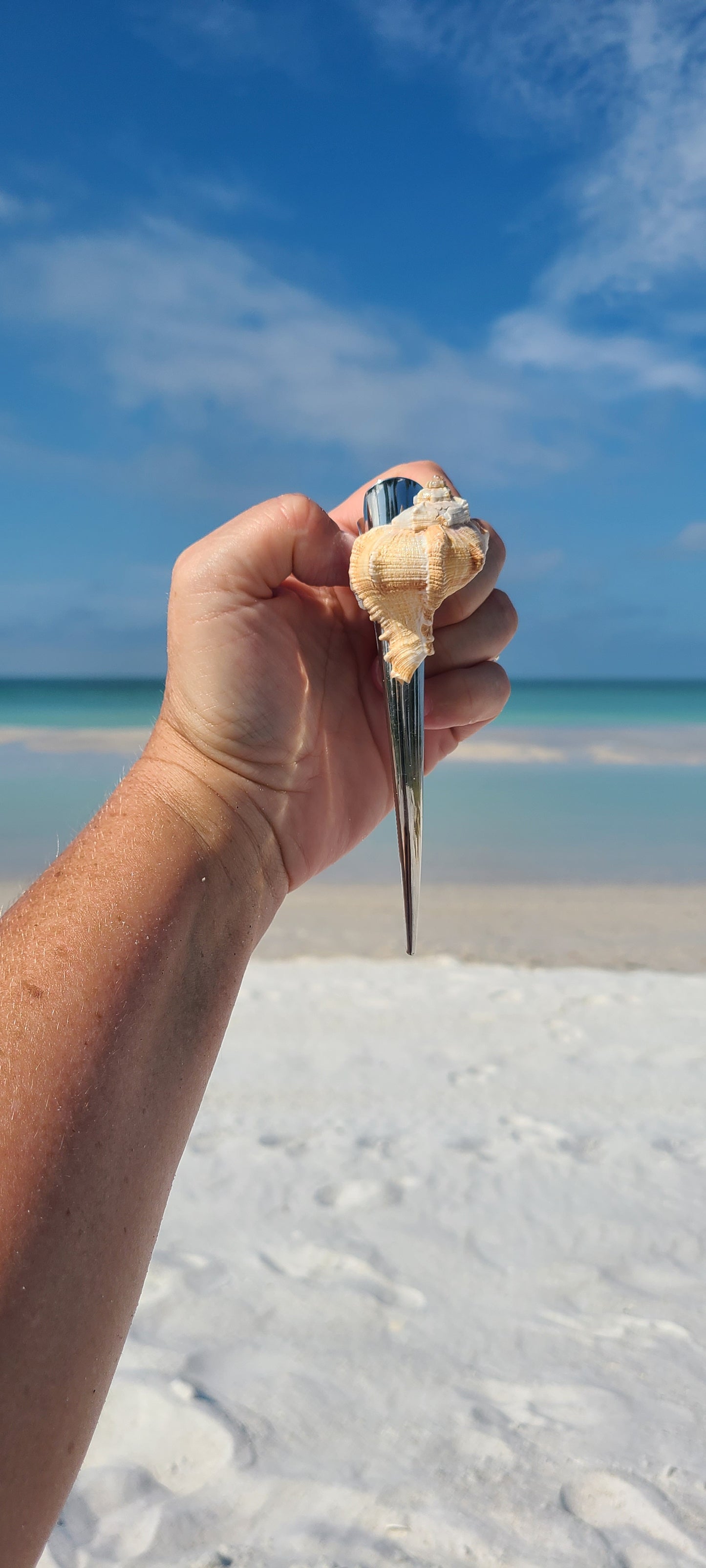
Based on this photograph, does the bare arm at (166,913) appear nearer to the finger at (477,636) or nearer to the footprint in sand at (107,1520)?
the finger at (477,636)

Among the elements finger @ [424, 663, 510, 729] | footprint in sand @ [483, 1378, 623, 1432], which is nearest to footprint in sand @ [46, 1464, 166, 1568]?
footprint in sand @ [483, 1378, 623, 1432]

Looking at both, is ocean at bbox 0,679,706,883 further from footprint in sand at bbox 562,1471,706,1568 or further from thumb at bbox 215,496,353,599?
footprint in sand at bbox 562,1471,706,1568

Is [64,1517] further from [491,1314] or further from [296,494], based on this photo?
[296,494]

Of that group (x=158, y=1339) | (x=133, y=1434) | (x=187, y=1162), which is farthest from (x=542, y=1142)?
(x=133, y=1434)

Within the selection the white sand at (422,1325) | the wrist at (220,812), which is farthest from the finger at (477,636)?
the white sand at (422,1325)

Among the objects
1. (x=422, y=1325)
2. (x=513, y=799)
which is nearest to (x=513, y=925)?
(x=422, y=1325)

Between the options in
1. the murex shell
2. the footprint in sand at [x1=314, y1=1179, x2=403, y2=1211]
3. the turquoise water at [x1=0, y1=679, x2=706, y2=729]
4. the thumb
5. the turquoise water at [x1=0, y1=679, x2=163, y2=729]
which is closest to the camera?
the murex shell
